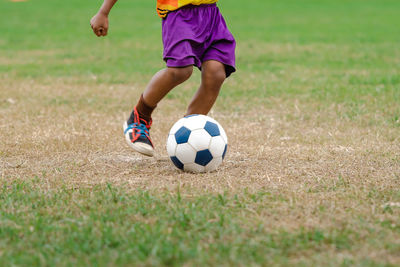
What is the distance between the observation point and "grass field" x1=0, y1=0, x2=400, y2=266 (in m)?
2.58

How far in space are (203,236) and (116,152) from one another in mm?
2163

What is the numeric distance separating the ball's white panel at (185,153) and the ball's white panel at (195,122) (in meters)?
0.15

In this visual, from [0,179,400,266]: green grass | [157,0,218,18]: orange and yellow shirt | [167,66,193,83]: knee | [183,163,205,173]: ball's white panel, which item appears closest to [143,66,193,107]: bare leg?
[167,66,193,83]: knee

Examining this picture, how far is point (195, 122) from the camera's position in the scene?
4020 mm

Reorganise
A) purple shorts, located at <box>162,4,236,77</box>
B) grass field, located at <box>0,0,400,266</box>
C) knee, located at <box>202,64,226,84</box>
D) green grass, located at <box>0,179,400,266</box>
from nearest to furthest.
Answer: green grass, located at <box>0,179,400,266</box> < grass field, located at <box>0,0,400,266</box> < purple shorts, located at <box>162,4,236,77</box> < knee, located at <box>202,64,226,84</box>

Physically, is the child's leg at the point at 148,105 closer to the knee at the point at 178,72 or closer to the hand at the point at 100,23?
the knee at the point at 178,72

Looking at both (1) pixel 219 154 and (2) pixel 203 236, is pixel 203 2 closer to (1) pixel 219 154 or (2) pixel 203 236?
(1) pixel 219 154

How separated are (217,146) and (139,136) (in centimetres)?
68

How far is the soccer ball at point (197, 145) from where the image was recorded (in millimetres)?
3885

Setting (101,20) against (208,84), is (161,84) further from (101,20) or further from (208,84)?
(101,20)

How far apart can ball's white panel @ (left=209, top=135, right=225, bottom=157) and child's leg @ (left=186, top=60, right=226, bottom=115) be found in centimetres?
55

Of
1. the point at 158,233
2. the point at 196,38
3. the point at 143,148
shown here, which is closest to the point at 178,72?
the point at 196,38

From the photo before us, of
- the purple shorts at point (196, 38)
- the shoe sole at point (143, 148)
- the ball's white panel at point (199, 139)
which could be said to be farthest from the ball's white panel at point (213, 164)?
the purple shorts at point (196, 38)

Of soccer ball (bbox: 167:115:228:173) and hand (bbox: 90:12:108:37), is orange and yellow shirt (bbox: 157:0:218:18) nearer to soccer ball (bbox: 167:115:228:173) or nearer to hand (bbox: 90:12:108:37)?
hand (bbox: 90:12:108:37)
